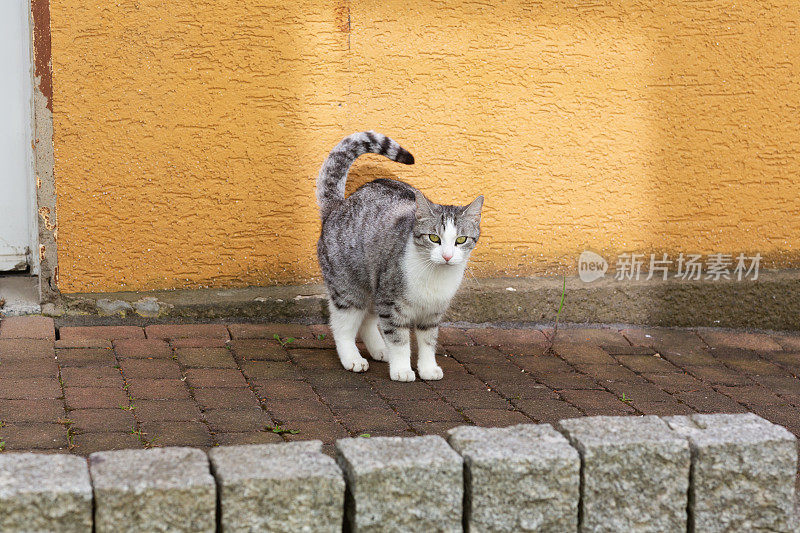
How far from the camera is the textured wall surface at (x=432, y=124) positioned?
4672 millimetres

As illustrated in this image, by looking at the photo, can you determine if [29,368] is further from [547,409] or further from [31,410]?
[547,409]

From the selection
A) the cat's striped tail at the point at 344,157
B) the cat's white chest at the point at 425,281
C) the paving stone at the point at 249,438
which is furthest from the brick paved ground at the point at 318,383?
the cat's striped tail at the point at 344,157

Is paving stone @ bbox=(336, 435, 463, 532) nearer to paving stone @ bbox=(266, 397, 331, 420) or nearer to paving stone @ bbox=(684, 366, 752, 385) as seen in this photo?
paving stone @ bbox=(266, 397, 331, 420)

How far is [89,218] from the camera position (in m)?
4.72

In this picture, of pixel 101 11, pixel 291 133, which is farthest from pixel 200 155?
pixel 101 11

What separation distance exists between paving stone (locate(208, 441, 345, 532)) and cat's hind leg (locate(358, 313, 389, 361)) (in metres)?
2.18

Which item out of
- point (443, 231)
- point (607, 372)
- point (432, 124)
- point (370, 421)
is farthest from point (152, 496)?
point (432, 124)

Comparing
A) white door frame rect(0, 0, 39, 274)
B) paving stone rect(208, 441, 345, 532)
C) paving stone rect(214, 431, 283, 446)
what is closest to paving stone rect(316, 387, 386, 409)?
paving stone rect(214, 431, 283, 446)

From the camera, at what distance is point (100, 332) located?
467 centimetres

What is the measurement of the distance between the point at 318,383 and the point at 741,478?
2007 millimetres

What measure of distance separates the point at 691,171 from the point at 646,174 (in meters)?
0.26

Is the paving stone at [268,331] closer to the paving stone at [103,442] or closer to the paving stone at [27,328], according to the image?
the paving stone at [27,328]

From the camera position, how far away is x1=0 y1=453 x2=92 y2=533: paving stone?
2.25 meters

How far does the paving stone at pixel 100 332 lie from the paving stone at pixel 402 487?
2.37m
